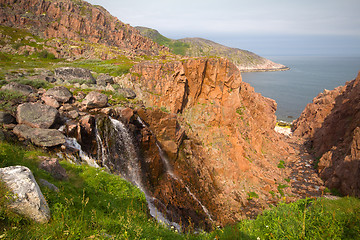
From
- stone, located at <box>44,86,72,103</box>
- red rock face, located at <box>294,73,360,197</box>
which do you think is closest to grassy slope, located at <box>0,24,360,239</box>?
stone, located at <box>44,86,72,103</box>

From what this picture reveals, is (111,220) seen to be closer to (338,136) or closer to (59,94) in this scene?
(59,94)

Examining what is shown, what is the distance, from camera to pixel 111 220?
5539 mm

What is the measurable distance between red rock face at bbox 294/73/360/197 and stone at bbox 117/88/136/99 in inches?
1284

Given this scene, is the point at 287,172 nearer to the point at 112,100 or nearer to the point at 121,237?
the point at 112,100

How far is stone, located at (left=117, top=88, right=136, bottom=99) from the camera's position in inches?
1176

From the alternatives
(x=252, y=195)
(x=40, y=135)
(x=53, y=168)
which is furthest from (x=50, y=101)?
(x=252, y=195)

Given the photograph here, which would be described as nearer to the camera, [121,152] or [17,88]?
[17,88]

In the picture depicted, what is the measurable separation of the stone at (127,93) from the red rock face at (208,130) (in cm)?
132

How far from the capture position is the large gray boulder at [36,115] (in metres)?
15.3

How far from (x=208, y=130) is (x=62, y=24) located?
8533 cm

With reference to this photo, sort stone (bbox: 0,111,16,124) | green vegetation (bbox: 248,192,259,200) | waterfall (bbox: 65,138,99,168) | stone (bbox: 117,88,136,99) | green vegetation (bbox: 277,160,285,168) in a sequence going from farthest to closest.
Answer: green vegetation (bbox: 277,160,285,168) → stone (bbox: 117,88,136,99) → green vegetation (bbox: 248,192,259,200) → waterfall (bbox: 65,138,99,168) → stone (bbox: 0,111,16,124)

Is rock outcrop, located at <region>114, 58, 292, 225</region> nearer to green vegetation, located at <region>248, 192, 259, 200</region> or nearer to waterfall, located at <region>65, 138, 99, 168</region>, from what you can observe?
green vegetation, located at <region>248, 192, 259, 200</region>

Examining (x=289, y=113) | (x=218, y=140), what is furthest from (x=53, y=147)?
(x=289, y=113)

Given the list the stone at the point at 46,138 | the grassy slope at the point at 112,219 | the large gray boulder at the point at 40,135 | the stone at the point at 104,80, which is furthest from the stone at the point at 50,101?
the grassy slope at the point at 112,219
